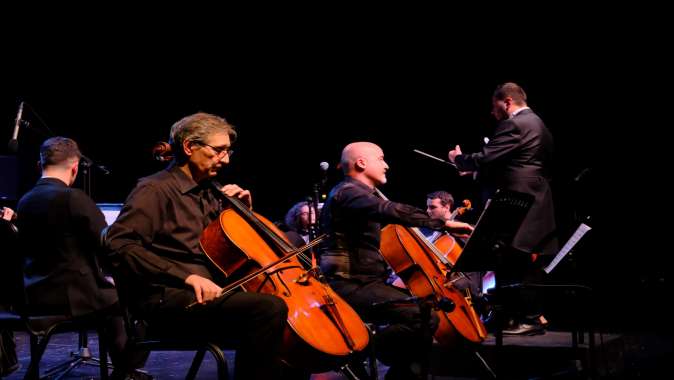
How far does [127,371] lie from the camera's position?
2.60m

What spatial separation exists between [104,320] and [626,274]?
5.88 m

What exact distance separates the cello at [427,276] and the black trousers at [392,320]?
16 centimetres

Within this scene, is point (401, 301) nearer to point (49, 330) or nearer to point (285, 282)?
point (285, 282)

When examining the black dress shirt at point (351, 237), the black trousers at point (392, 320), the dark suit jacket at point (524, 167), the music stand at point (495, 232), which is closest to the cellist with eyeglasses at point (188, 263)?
the black dress shirt at point (351, 237)

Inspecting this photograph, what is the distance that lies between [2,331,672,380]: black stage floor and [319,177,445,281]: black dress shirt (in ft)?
3.34

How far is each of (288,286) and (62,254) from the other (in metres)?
1.53

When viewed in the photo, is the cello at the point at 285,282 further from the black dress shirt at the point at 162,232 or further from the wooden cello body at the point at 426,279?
the wooden cello body at the point at 426,279

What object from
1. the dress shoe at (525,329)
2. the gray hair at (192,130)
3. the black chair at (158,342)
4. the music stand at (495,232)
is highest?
the gray hair at (192,130)

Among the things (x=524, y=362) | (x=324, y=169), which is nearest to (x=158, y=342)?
(x=324, y=169)

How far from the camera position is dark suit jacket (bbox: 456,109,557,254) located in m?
4.68

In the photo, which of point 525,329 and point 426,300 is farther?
point 525,329

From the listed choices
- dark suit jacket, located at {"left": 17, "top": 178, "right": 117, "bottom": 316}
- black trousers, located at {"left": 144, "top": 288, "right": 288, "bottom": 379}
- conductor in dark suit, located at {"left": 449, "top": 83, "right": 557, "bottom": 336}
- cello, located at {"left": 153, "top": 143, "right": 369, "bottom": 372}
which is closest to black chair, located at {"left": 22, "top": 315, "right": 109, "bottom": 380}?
dark suit jacket, located at {"left": 17, "top": 178, "right": 117, "bottom": 316}

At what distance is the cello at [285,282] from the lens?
8.45 ft

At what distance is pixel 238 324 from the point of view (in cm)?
247
